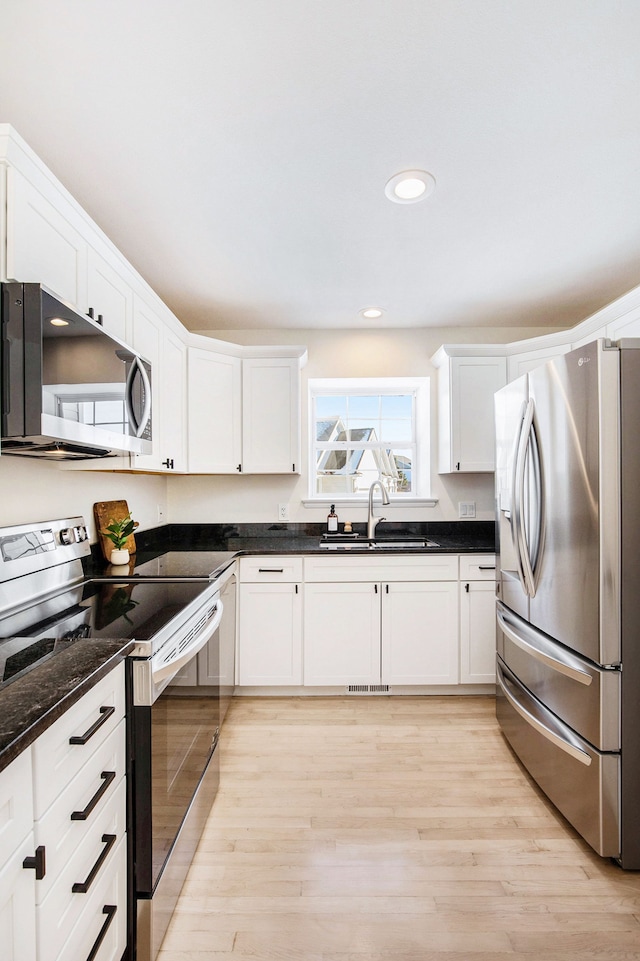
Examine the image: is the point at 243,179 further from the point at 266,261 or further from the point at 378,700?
the point at 378,700

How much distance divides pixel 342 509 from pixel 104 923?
2638 millimetres

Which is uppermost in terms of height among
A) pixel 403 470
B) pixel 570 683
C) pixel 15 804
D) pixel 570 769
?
pixel 403 470

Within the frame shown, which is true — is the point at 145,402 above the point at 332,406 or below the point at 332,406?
below

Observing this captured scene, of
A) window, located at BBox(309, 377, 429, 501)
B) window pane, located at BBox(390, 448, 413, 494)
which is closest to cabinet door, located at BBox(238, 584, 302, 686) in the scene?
window, located at BBox(309, 377, 429, 501)

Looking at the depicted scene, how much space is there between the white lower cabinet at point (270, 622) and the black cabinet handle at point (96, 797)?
1.78 metres

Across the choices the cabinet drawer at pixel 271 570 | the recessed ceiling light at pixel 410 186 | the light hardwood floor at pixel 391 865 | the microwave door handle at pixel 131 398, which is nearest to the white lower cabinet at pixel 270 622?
the cabinet drawer at pixel 271 570

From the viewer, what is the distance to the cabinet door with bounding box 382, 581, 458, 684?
114 inches

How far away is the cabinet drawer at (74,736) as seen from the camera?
33.6 inches

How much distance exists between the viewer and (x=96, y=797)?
3.41 feet

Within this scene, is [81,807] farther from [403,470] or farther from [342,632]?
[403,470]

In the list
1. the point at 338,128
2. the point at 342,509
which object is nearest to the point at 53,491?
the point at 338,128

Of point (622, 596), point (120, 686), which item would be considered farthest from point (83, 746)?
point (622, 596)

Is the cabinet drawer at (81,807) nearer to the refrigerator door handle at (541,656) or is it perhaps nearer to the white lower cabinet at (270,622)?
the refrigerator door handle at (541,656)

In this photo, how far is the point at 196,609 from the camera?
5.60 feet
